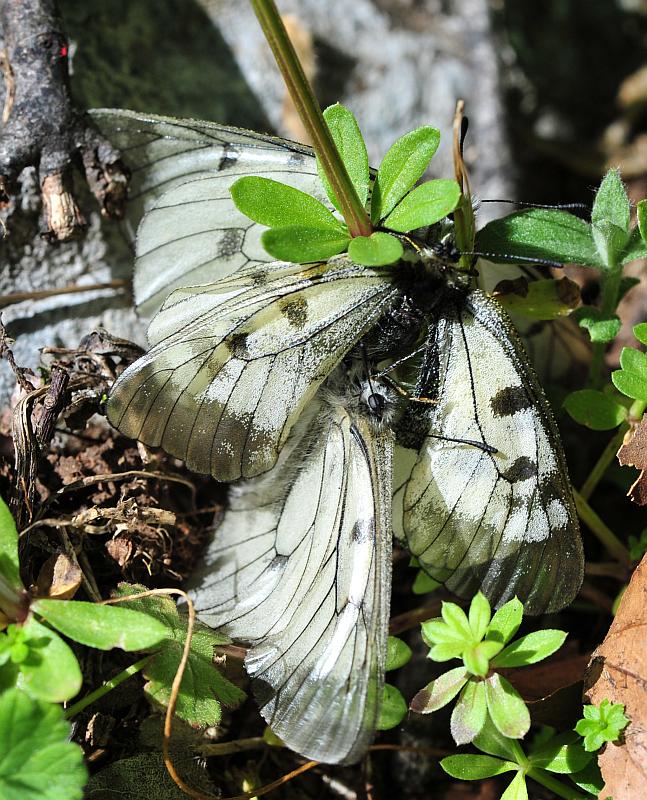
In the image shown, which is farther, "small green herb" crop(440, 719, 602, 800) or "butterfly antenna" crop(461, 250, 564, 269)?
"butterfly antenna" crop(461, 250, 564, 269)

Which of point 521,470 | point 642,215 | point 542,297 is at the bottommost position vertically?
point 521,470

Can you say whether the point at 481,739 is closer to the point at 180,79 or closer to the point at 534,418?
the point at 534,418

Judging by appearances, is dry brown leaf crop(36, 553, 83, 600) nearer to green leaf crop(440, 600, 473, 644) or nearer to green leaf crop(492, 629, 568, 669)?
green leaf crop(440, 600, 473, 644)

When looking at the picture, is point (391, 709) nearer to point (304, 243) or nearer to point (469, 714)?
point (469, 714)

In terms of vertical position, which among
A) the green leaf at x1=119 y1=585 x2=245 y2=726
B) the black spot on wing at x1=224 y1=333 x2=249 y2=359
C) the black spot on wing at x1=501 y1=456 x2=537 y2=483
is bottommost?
the green leaf at x1=119 y1=585 x2=245 y2=726

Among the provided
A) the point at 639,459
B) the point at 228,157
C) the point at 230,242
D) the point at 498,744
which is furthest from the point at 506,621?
the point at 228,157

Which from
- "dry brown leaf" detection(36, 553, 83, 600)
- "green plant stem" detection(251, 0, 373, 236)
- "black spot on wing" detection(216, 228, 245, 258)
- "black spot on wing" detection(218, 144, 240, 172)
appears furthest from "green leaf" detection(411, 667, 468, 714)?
"black spot on wing" detection(218, 144, 240, 172)
